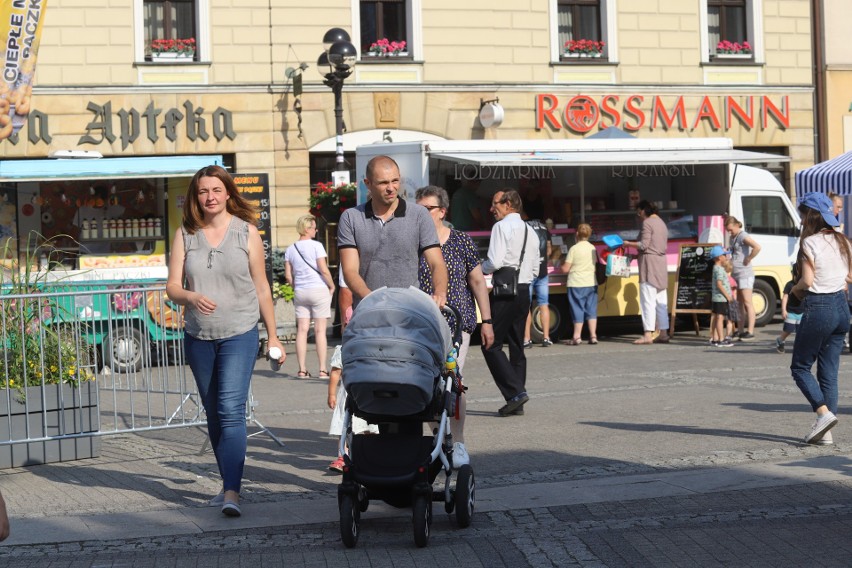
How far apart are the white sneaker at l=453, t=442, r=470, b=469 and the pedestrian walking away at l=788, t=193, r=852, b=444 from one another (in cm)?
283

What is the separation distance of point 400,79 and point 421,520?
18.1m

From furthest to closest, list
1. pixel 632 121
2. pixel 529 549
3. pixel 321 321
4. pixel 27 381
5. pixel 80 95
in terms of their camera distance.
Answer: pixel 632 121
pixel 80 95
pixel 321 321
pixel 27 381
pixel 529 549

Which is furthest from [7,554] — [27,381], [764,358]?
[764,358]

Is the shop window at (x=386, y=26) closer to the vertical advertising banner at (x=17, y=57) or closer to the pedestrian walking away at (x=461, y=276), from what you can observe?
the vertical advertising banner at (x=17, y=57)

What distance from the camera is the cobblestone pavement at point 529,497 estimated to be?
6293mm

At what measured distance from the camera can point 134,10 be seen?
74.3 feet

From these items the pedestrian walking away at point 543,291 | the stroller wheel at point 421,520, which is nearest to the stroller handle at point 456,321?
the stroller wheel at point 421,520

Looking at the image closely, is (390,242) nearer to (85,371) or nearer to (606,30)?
(85,371)

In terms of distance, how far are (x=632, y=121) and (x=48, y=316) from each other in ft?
57.4

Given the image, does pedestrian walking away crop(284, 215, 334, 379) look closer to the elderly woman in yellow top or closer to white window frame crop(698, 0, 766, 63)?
the elderly woman in yellow top

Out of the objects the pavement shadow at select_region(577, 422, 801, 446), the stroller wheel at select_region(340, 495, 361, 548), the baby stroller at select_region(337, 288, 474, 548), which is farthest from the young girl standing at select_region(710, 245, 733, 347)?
the stroller wheel at select_region(340, 495, 361, 548)

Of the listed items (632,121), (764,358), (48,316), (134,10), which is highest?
(134,10)

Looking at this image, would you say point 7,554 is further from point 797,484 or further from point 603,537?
point 797,484

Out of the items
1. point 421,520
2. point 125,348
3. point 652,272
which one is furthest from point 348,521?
point 652,272
